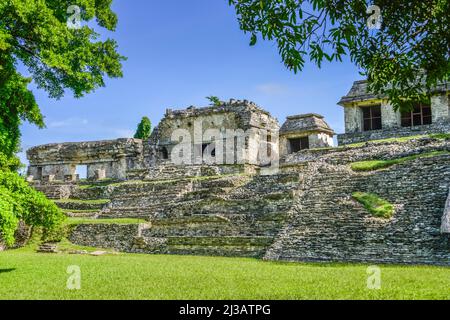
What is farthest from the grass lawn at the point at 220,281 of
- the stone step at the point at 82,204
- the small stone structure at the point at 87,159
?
Result: the small stone structure at the point at 87,159

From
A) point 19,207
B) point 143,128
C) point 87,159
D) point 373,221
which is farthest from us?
point 143,128

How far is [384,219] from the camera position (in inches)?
553

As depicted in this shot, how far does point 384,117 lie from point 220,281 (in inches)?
798

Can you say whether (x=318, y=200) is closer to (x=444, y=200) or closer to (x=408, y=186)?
(x=408, y=186)

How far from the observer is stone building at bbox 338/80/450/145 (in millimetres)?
25297

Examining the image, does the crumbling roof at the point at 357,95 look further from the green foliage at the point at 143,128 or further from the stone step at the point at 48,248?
the green foliage at the point at 143,128

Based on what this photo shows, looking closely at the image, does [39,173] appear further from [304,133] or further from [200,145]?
[304,133]

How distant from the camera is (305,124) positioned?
30.0m

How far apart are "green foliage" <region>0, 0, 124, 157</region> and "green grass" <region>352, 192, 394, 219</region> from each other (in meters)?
8.60

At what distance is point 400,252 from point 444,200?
8.59 feet

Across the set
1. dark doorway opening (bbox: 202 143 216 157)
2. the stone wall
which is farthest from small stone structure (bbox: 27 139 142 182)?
the stone wall

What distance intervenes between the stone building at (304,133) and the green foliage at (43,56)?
16176 mm

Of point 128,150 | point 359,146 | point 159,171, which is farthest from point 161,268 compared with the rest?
point 128,150

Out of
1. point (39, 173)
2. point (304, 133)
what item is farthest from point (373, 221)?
point (39, 173)
